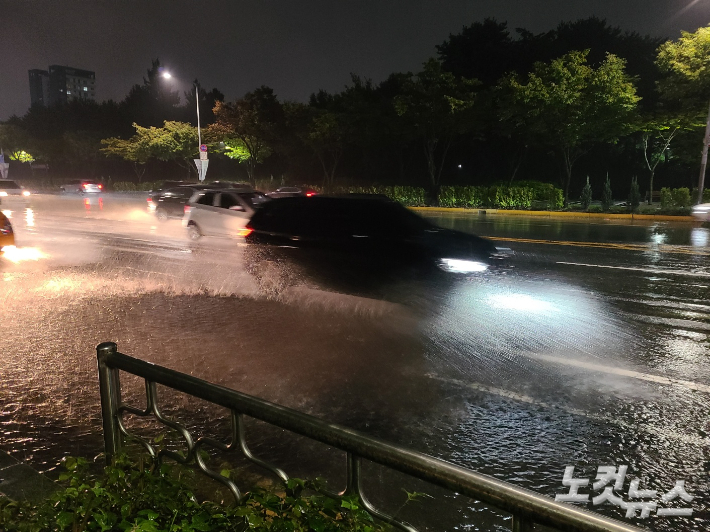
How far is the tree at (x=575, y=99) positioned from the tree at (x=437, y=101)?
2.40 m

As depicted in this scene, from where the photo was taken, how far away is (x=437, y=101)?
29.5 metres

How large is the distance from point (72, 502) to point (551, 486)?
8.83ft

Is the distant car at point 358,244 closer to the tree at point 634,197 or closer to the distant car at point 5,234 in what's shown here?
the distant car at point 5,234

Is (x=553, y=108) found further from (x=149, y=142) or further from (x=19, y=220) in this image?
(x=149, y=142)

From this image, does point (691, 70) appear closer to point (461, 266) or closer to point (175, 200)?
point (461, 266)

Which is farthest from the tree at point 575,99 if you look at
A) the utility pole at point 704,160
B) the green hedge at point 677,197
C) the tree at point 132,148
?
the tree at point 132,148

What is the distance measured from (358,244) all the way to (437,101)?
76.6 ft

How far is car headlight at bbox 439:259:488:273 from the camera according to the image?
8062mm

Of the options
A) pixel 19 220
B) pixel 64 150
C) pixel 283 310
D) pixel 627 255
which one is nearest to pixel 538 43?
pixel 627 255

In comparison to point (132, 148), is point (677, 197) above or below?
below

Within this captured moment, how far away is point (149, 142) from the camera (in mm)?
48656

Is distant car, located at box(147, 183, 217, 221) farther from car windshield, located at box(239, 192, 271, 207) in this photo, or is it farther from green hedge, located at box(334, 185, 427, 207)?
green hedge, located at box(334, 185, 427, 207)

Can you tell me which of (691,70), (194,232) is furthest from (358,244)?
(691,70)

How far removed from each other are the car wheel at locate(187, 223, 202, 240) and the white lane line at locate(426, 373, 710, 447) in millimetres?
11231
